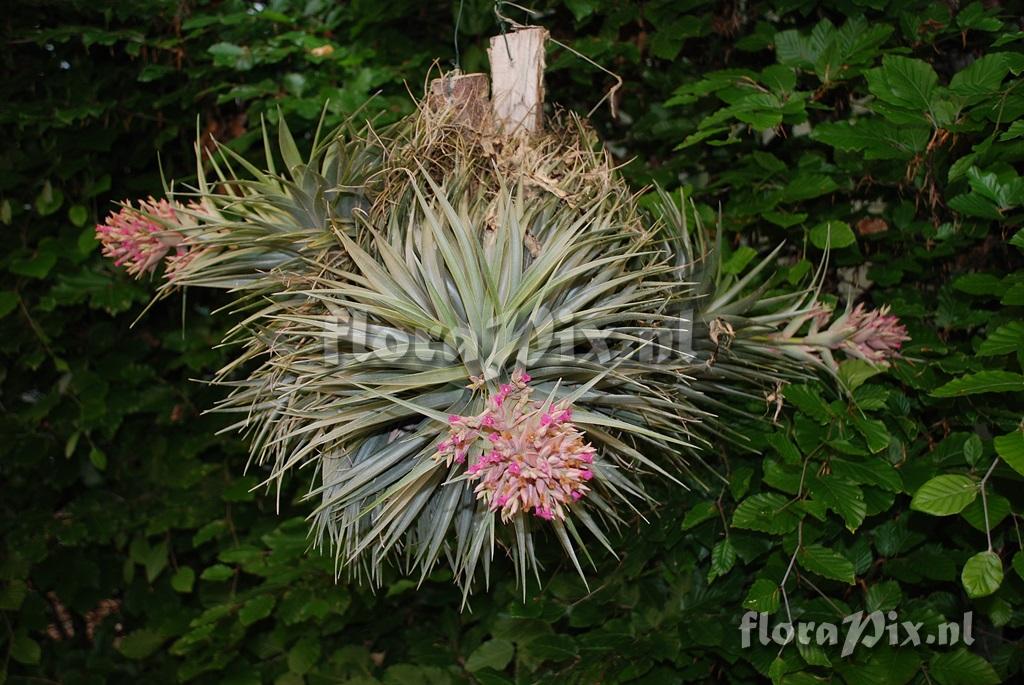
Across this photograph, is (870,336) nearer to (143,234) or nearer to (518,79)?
(518,79)

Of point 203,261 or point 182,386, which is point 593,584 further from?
point 182,386

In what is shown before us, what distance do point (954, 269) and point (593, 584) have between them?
75cm

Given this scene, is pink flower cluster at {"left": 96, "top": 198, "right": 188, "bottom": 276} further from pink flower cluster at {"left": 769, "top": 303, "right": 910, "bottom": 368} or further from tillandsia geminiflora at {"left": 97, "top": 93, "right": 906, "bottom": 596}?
pink flower cluster at {"left": 769, "top": 303, "right": 910, "bottom": 368}

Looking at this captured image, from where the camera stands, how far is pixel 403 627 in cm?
155

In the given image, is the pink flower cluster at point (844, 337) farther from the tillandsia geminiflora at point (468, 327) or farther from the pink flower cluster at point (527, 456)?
the pink flower cluster at point (527, 456)

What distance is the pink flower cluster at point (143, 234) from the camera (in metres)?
0.91

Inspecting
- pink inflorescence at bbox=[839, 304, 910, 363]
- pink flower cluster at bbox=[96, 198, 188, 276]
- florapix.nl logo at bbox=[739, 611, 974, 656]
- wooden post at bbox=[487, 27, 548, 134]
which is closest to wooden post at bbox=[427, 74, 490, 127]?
wooden post at bbox=[487, 27, 548, 134]

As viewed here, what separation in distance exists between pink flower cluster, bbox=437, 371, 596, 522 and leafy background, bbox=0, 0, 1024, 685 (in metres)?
0.45

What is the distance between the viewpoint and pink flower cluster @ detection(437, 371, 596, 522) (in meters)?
0.58

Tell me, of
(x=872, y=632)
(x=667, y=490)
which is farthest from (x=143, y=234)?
(x=872, y=632)

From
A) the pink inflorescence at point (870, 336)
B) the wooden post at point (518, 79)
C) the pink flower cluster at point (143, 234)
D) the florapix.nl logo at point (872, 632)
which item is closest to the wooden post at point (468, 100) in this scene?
the wooden post at point (518, 79)

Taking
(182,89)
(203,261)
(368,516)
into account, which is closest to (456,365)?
(368,516)

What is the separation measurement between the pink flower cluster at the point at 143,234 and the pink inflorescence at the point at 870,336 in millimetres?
774

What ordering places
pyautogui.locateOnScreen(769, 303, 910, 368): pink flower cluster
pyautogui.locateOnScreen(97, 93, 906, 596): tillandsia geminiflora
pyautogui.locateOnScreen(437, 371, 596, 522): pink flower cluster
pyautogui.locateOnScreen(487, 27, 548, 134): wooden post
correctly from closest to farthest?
pyautogui.locateOnScreen(437, 371, 596, 522): pink flower cluster → pyautogui.locateOnScreen(97, 93, 906, 596): tillandsia geminiflora → pyautogui.locateOnScreen(487, 27, 548, 134): wooden post → pyautogui.locateOnScreen(769, 303, 910, 368): pink flower cluster
